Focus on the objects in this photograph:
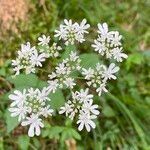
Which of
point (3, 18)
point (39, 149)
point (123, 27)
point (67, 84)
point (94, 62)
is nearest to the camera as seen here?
point (67, 84)

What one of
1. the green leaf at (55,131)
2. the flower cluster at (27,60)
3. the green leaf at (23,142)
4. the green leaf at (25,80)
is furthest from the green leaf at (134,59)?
the flower cluster at (27,60)

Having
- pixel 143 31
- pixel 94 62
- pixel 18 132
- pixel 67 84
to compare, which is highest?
pixel 143 31

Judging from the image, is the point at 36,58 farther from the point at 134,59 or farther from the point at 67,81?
the point at 134,59

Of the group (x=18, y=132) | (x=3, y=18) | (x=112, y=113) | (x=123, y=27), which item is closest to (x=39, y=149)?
(x=18, y=132)

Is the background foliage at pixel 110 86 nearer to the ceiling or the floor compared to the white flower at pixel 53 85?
nearer to the ceiling

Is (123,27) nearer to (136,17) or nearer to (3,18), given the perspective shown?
(136,17)

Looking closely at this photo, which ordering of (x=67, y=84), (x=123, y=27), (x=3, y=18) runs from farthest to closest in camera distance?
(x=123, y=27)
(x=3, y=18)
(x=67, y=84)

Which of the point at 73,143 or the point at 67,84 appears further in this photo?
the point at 73,143

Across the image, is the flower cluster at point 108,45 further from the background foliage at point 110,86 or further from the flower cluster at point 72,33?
the background foliage at point 110,86

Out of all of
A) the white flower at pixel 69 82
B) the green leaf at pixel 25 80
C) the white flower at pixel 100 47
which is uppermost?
the green leaf at pixel 25 80
